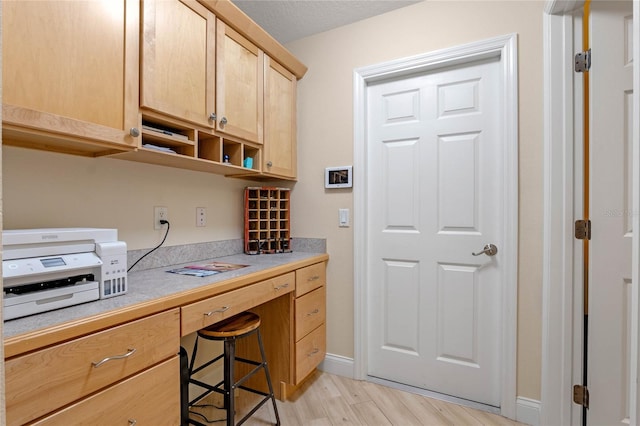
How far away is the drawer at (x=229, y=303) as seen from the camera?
4.09ft

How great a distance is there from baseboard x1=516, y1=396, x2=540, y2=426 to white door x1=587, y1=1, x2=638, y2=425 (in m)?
0.24

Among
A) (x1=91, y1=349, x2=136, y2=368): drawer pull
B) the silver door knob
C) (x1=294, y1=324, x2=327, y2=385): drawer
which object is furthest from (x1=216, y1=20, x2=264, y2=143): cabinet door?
the silver door knob

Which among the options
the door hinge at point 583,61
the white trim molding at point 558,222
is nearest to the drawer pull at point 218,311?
the white trim molding at point 558,222

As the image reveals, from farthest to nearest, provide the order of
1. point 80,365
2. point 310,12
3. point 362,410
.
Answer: point 310,12, point 362,410, point 80,365

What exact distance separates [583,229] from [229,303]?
1.72 metres

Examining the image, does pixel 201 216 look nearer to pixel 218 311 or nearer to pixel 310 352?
pixel 218 311

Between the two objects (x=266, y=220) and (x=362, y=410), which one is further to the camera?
(x=266, y=220)

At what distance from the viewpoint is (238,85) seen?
184 centimetres

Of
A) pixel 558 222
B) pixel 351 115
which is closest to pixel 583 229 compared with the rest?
pixel 558 222

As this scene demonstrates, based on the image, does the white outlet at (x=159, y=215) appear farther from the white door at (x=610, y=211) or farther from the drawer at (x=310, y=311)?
the white door at (x=610, y=211)

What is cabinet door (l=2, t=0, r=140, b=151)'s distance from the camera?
3.29 ft

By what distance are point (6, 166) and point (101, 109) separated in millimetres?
403

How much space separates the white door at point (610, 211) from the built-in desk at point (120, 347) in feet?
5.17

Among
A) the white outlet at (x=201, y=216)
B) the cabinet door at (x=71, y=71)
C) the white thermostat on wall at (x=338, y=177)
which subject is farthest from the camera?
the white thermostat on wall at (x=338, y=177)
